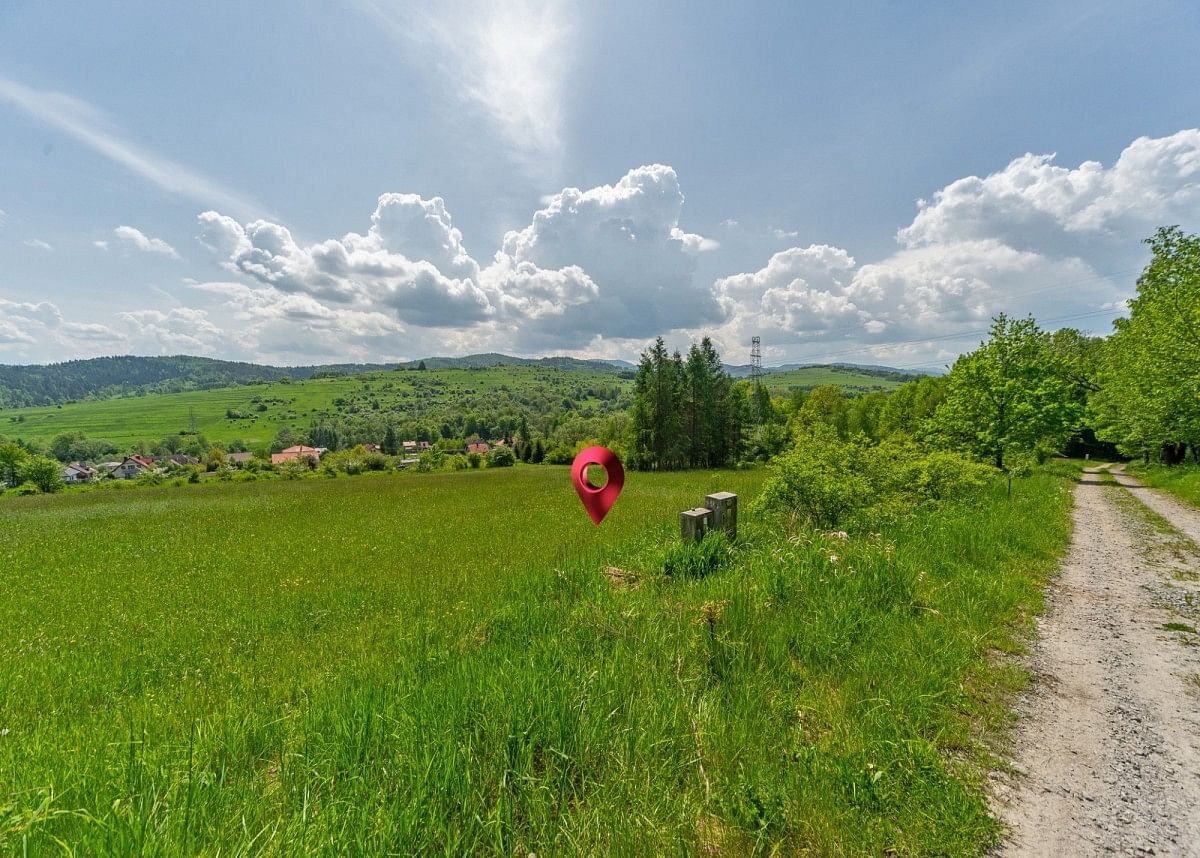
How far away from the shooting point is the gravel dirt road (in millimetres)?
2768

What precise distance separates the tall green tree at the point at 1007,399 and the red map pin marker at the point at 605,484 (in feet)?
83.1

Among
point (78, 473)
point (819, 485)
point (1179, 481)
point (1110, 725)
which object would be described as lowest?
point (78, 473)

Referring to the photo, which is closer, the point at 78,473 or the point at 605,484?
the point at 605,484

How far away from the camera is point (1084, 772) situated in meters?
3.24

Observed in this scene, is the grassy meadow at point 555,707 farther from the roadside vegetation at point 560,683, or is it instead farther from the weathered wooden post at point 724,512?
the weathered wooden post at point 724,512

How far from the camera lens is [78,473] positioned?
357ft

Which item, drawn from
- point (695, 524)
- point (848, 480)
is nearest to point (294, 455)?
point (695, 524)

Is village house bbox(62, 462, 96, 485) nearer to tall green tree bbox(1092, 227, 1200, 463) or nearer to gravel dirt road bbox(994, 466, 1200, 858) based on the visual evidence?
gravel dirt road bbox(994, 466, 1200, 858)

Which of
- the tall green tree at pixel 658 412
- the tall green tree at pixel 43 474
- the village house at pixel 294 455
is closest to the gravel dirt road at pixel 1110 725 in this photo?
the tall green tree at pixel 658 412

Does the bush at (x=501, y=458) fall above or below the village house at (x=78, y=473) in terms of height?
above

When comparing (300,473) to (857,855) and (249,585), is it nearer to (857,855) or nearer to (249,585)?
(249,585)

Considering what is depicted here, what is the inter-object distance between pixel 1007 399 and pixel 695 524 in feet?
77.3

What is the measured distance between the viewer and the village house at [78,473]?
10193cm

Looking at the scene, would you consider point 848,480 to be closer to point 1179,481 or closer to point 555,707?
point 555,707
